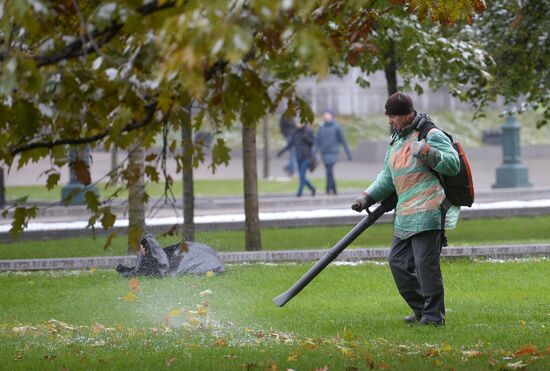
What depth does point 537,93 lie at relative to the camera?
1598 cm

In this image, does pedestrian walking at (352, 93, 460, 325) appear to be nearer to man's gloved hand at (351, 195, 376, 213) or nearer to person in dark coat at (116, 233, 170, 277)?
man's gloved hand at (351, 195, 376, 213)

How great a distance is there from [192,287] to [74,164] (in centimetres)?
593

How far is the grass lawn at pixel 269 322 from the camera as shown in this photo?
24.0 feet

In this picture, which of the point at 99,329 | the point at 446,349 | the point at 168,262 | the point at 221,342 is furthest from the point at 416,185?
the point at 168,262

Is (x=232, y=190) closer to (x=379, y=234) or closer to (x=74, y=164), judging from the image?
(x=379, y=234)

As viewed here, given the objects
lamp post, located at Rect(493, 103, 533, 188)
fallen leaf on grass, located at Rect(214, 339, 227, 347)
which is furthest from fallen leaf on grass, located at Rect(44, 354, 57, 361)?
lamp post, located at Rect(493, 103, 533, 188)

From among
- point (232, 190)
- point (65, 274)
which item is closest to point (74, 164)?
point (65, 274)

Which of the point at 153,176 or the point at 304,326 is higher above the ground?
the point at 153,176

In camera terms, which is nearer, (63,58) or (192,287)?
(63,58)

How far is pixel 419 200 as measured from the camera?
8.30 metres

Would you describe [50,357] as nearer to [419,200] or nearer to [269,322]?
[269,322]

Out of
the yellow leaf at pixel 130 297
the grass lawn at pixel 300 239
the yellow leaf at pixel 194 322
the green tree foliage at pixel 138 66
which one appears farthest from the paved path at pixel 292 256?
the green tree foliage at pixel 138 66

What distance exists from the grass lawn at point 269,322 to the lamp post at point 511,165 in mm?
14324

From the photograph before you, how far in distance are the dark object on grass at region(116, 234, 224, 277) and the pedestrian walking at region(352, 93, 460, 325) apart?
358 cm
